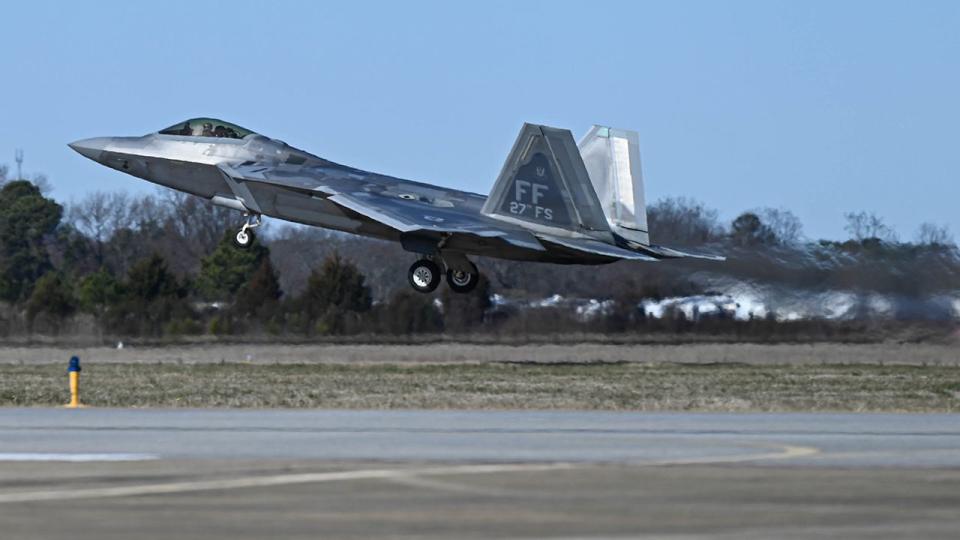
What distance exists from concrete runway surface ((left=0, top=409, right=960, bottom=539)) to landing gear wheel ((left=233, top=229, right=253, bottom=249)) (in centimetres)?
1275

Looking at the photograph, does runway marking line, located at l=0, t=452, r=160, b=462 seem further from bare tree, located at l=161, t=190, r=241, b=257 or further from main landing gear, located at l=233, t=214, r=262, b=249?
bare tree, located at l=161, t=190, r=241, b=257

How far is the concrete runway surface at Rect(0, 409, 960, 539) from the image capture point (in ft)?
38.9

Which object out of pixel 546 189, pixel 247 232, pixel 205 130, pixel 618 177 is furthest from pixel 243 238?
pixel 618 177

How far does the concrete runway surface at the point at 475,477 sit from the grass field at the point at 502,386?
4950 mm

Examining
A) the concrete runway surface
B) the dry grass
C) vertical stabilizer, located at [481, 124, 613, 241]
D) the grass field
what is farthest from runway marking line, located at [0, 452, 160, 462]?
the dry grass

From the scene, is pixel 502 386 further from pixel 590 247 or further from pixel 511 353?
pixel 511 353

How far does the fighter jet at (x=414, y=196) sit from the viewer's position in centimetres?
3338

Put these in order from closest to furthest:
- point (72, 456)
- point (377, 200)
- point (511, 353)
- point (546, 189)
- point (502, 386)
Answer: point (72, 456)
point (502, 386)
point (377, 200)
point (546, 189)
point (511, 353)

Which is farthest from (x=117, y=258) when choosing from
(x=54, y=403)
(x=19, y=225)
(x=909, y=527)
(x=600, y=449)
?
(x=909, y=527)

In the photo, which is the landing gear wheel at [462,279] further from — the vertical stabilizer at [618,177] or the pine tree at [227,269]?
the pine tree at [227,269]

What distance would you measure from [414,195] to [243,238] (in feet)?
12.6

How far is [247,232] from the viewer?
3431 centimetres

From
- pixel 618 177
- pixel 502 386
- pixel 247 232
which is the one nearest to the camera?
pixel 502 386

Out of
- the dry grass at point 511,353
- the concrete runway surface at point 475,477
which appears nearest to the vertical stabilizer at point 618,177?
the dry grass at point 511,353
